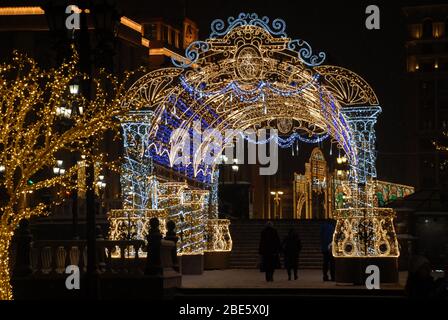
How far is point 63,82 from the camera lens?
805 inches

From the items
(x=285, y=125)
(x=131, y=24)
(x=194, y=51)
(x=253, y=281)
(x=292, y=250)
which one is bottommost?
(x=253, y=281)

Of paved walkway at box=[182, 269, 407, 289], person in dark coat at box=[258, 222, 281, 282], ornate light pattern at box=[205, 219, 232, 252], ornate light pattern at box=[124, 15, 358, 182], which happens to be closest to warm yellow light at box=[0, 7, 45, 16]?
ornate light pattern at box=[205, 219, 232, 252]

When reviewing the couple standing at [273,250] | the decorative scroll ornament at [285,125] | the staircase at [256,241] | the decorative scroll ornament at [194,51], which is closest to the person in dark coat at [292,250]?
the couple standing at [273,250]

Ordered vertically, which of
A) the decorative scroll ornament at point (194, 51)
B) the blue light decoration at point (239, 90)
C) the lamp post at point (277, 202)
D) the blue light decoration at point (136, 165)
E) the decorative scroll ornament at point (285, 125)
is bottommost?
the lamp post at point (277, 202)

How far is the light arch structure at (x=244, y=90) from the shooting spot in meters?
26.1

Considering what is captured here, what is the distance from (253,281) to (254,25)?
6.85m

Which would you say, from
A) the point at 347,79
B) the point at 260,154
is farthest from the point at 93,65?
the point at 260,154

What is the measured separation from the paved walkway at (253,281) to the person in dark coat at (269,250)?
0.38 m

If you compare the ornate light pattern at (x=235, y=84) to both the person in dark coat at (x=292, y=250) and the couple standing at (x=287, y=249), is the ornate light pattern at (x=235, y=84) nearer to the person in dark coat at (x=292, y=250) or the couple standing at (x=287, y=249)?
the couple standing at (x=287, y=249)

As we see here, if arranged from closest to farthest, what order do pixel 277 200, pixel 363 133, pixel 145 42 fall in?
pixel 363 133 < pixel 277 200 < pixel 145 42

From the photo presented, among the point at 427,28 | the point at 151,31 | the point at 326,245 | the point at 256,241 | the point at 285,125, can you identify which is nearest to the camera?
the point at 326,245

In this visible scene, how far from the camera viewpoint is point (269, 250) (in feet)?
90.3

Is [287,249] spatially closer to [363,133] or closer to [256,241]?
[363,133]

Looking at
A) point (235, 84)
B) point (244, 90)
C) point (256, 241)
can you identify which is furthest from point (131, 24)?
point (235, 84)
